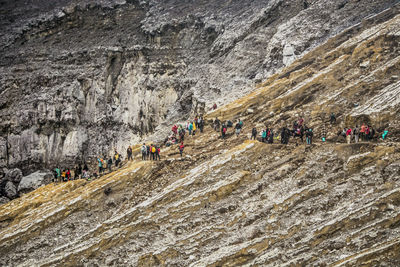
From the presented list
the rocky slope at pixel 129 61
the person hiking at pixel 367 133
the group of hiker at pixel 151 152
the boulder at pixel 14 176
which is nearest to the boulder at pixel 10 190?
the boulder at pixel 14 176

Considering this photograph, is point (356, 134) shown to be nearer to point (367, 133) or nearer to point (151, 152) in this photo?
point (367, 133)

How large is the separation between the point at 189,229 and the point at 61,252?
7.28 metres

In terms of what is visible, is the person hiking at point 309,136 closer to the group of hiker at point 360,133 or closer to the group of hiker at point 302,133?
the group of hiker at point 302,133

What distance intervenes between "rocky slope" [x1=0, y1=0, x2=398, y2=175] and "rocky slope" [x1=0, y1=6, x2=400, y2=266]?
7644mm

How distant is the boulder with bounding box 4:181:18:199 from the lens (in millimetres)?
29562

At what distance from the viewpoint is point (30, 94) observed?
4059 centimetres

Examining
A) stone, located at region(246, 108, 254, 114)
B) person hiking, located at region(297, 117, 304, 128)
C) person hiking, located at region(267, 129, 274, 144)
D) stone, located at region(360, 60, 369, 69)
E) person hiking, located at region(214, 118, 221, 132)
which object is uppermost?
stone, located at region(360, 60, 369, 69)

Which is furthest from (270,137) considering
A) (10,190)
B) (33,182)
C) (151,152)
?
(10,190)

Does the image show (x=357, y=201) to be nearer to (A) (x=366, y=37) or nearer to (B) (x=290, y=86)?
(B) (x=290, y=86)

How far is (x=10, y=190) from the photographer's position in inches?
1179

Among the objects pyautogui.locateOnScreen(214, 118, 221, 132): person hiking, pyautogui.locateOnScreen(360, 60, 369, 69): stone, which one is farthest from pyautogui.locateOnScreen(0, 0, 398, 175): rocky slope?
pyautogui.locateOnScreen(360, 60, 369, 69): stone

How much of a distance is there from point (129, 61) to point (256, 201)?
95.8 ft

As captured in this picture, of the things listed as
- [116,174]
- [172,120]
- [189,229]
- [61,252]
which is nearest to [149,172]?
[116,174]

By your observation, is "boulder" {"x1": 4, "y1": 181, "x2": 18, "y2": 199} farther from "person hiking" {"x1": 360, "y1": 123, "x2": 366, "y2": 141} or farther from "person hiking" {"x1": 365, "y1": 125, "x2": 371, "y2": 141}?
"person hiking" {"x1": 365, "y1": 125, "x2": 371, "y2": 141}
